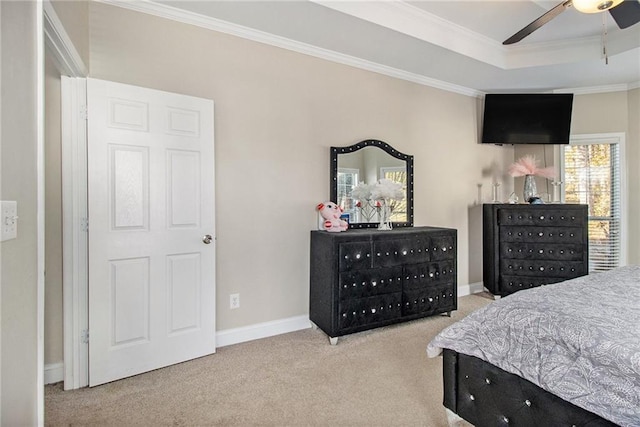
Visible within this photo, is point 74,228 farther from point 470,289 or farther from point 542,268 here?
point 542,268

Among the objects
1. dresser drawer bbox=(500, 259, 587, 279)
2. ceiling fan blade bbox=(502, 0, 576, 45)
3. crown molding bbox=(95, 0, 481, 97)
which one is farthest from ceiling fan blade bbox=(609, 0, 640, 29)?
dresser drawer bbox=(500, 259, 587, 279)

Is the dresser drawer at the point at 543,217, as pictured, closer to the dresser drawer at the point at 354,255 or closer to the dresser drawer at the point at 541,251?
the dresser drawer at the point at 541,251

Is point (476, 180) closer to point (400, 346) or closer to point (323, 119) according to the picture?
point (323, 119)

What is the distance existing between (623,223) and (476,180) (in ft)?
5.90

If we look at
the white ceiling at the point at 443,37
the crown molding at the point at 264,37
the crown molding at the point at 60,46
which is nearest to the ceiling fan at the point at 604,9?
the white ceiling at the point at 443,37

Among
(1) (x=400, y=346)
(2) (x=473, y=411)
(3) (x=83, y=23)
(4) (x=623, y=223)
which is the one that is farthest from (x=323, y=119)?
(4) (x=623, y=223)

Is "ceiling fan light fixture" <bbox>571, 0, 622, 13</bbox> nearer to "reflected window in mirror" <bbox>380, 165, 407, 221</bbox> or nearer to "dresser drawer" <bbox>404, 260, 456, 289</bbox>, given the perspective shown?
"reflected window in mirror" <bbox>380, 165, 407, 221</bbox>

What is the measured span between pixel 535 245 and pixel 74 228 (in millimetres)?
4325

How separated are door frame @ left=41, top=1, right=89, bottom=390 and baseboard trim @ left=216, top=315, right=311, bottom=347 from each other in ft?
2.99

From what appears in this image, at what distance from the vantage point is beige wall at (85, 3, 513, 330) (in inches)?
92.8

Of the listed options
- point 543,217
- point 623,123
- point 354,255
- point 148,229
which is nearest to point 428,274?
point 354,255

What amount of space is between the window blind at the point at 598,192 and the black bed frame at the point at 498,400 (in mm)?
3751

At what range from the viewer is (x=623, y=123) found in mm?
3963

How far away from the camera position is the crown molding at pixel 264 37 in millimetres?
2334
